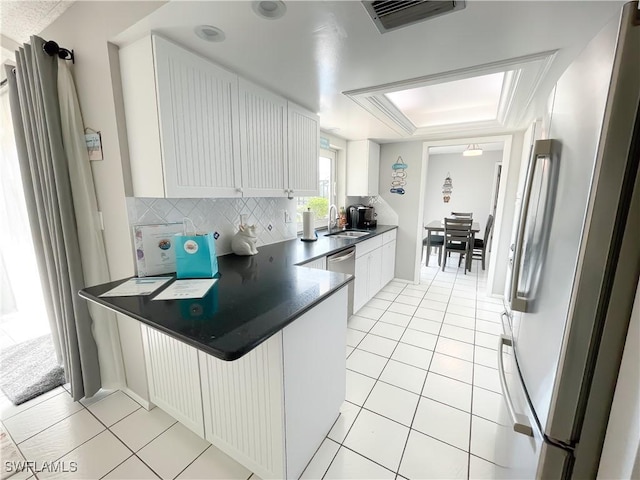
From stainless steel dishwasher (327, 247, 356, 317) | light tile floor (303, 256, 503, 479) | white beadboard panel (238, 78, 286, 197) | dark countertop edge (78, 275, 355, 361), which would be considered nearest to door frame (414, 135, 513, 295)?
light tile floor (303, 256, 503, 479)

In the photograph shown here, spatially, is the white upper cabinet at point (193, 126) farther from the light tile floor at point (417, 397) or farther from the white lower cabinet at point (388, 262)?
the white lower cabinet at point (388, 262)

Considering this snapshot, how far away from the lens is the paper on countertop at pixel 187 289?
123 cm

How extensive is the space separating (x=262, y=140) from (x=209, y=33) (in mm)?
713

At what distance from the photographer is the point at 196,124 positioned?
1.48 metres

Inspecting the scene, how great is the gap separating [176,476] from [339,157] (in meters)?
3.68

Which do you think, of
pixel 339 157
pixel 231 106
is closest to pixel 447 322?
pixel 339 157

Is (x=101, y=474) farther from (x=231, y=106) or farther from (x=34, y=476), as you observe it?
(x=231, y=106)

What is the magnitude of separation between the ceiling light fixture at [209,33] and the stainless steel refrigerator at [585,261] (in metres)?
1.45

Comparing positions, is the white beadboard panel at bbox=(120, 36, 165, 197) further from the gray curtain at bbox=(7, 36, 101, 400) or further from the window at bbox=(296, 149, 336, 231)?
the window at bbox=(296, 149, 336, 231)

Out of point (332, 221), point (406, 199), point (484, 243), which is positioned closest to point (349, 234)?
point (332, 221)

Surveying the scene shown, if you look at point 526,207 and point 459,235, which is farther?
point 459,235

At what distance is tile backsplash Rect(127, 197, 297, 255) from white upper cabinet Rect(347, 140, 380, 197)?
138cm

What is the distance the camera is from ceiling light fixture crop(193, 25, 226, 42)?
1246 mm

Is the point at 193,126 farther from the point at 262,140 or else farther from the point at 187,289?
the point at 187,289
